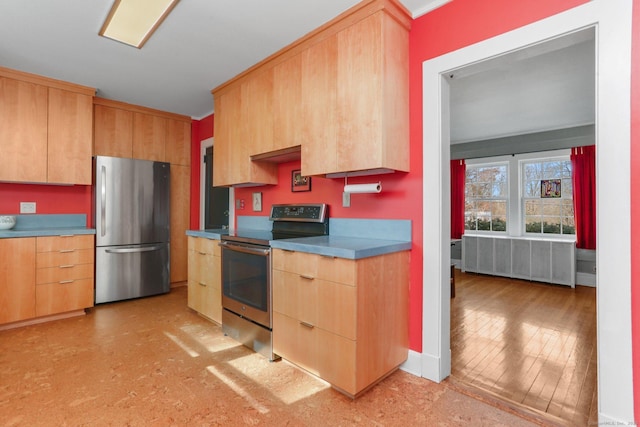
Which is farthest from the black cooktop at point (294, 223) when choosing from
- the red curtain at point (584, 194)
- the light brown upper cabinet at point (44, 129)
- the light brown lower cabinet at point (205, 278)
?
the red curtain at point (584, 194)

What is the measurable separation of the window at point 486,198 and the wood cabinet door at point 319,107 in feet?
16.5

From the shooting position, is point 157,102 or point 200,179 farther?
point 200,179

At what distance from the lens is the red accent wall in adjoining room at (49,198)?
3413 mm

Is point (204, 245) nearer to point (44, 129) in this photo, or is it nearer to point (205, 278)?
point (205, 278)

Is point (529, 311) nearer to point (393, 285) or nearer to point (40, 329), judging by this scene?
point (393, 285)

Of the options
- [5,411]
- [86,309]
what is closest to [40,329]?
[86,309]

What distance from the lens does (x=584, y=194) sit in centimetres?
507

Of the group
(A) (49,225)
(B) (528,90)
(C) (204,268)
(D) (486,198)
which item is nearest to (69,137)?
(A) (49,225)

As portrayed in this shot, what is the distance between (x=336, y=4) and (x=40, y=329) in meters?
3.79

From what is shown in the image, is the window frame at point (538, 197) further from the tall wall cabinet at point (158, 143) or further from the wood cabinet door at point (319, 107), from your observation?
the tall wall cabinet at point (158, 143)

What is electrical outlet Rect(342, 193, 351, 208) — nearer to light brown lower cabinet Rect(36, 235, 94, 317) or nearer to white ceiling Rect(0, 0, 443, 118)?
white ceiling Rect(0, 0, 443, 118)

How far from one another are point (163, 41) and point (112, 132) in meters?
2.07

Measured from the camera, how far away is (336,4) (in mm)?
2125

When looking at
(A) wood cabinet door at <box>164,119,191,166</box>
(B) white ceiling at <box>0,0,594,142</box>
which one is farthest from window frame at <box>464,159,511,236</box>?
(A) wood cabinet door at <box>164,119,191,166</box>
